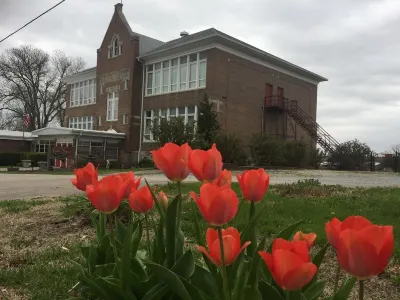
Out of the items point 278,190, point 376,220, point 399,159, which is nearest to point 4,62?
point 399,159

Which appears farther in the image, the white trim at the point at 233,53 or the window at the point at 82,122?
the window at the point at 82,122

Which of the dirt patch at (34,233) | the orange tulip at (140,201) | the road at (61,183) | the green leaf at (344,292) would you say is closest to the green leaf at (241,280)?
the green leaf at (344,292)

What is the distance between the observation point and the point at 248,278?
1.34 metres

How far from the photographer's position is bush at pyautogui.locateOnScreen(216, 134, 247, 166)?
24.3 meters

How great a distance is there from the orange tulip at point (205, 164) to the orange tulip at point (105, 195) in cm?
29

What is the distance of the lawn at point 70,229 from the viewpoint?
289cm

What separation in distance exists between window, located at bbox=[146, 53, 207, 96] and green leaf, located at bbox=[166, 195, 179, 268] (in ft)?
89.5

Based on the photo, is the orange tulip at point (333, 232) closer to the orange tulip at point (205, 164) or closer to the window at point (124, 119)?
the orange tulip at point (205, 164)

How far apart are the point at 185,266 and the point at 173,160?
1.28 feet

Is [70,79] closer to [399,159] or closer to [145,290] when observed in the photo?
[399,159]

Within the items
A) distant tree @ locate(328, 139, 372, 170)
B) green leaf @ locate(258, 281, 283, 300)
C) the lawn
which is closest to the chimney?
distant tree @ locate(328, 139, 372, 170)

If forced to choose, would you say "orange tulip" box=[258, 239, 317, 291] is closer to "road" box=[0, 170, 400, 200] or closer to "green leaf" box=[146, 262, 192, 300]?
"green leaf" box=[146, 262, 192, 300]

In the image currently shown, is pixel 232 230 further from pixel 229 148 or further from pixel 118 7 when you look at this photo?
pixel 118 7

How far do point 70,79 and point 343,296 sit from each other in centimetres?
4515
